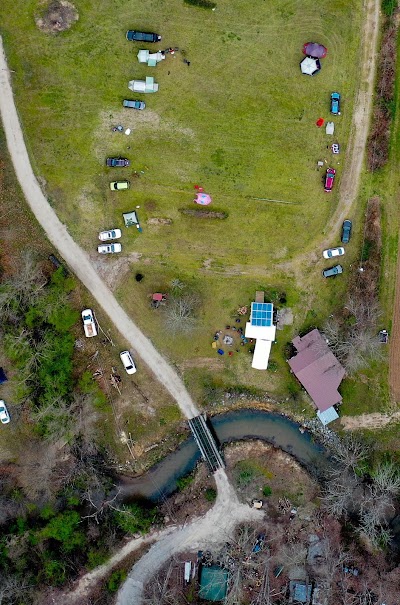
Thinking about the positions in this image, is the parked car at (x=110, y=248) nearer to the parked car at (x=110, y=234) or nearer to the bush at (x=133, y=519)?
the parked car at (x=110, y=234)

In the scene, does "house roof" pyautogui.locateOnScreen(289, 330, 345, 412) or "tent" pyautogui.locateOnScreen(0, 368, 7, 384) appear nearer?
"tent" pyautogui.locateOnScreen(0, 368, 7, 384)

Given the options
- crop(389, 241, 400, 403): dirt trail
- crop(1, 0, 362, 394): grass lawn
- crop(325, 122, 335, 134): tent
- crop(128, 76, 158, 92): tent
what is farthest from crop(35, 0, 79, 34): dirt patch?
crop(389, 241, 400, 403): dirt trail

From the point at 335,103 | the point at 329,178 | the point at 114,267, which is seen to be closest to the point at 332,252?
the point at 329,178

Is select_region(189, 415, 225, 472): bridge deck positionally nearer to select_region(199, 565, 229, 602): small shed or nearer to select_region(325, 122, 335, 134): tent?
select_region(199, 565, 229, 602): small shed

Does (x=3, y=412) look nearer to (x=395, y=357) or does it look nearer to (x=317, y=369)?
(x=317, y=369)

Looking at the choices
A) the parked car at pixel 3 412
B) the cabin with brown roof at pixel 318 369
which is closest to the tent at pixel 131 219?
the cabin with brown roof at pixel 318 369

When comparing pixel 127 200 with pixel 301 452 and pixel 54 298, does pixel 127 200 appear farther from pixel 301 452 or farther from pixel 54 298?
pixel 301 452
